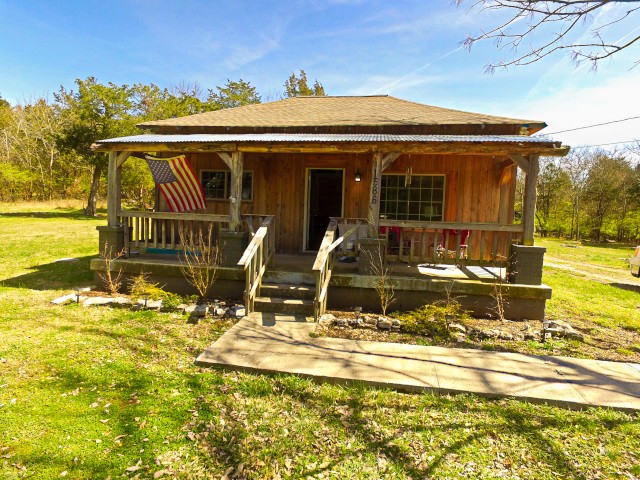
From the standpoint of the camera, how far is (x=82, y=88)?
868 inches

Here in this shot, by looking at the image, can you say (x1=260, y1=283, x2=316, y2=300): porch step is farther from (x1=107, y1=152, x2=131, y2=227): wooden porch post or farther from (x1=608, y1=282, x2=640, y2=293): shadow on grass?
(x1=608, y1=282, x2=640, y2=293): shadow on grass

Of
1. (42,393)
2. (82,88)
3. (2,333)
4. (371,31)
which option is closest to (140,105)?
(82,88)

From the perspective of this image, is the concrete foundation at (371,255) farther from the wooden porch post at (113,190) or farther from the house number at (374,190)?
the wooden porch post at (113,190)

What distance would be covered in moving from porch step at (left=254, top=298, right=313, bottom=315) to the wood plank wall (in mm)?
3218

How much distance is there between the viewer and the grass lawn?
2.53 metres

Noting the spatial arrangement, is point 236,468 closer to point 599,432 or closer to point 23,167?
point 599,432

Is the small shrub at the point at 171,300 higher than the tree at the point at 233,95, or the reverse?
the tree at the point at 233,95

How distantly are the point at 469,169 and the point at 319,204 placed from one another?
382 cm

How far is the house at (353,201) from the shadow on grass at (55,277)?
114cm

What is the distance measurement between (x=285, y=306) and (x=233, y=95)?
29061mm

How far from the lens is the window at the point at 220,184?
915cm

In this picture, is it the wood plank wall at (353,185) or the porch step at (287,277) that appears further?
the wood plank wall at (353,185)

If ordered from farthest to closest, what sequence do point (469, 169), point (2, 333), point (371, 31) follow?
point (371, 31), point (469, 169), point (2, 333)

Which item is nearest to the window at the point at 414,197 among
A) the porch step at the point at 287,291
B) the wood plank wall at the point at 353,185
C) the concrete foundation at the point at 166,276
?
the wood plank wall at the point at 353,185
